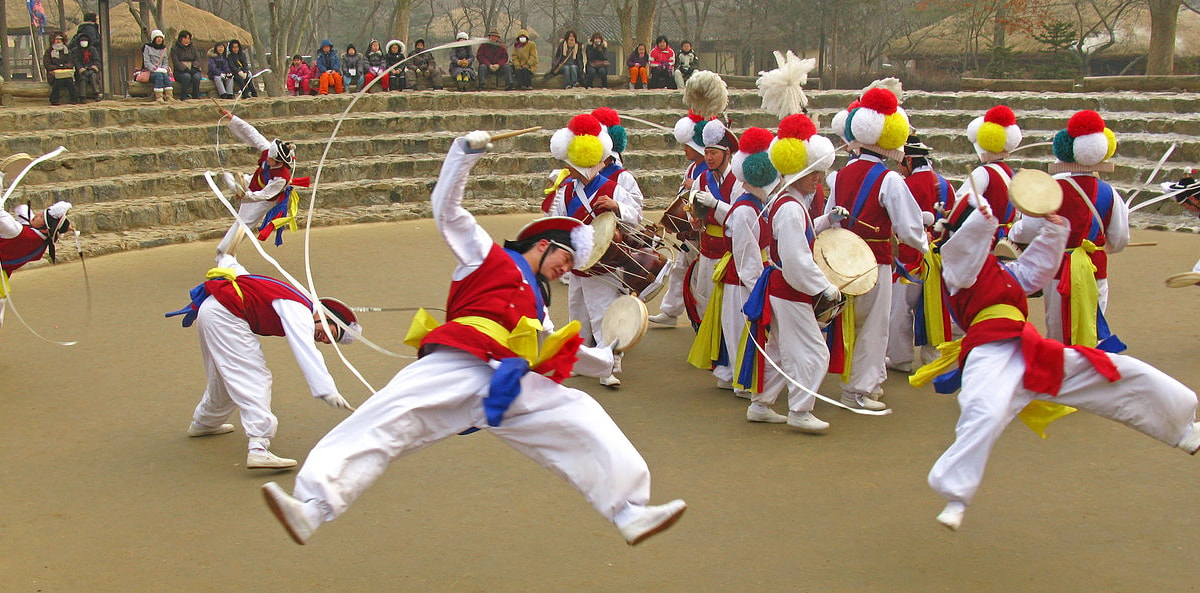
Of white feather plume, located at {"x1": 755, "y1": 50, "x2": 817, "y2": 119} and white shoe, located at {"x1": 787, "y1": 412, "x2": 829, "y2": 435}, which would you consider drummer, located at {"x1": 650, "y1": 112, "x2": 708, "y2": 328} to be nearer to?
white feather plume, located at {"x1": 755, "y1": 50, "x2": 817, "y2": 119}

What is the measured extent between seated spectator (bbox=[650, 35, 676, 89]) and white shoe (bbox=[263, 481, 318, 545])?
16.5m

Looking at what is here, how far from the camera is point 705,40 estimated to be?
33.2 meters

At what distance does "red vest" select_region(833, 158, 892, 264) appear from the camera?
5.89 meters

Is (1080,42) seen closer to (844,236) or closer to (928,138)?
(928,138)

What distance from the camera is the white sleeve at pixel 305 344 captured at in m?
4.67

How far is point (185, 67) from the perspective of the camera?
1603 cm

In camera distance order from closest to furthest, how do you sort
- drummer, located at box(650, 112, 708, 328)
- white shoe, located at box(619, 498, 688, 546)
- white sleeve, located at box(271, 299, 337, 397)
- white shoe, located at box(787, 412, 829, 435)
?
white shoe, located at box(619, 498, 688, 546), white sleeve, located at box(271, 299, 337, 397), white shoe, located at box(787, 412, 829, 435), drummer, located at box(650, 112, 708, 328)

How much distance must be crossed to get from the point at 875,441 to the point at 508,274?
2615 millimetres

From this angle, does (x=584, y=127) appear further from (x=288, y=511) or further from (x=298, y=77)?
(x=298, y=77)

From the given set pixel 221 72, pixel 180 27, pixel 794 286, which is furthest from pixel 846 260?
pixel 180 27

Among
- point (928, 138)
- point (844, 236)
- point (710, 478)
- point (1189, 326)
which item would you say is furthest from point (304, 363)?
point (928, 138)

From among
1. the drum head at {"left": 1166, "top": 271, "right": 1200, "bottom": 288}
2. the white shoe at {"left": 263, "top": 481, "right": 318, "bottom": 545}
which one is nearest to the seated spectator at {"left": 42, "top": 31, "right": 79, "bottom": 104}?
the white shoe at {"left": 263, "top": 481, "right": 318, "bottom": 545}

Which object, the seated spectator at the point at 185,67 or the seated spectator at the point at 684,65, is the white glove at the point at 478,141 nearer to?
the seated spectator at the point at 185,67

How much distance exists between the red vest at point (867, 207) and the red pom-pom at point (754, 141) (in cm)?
51
